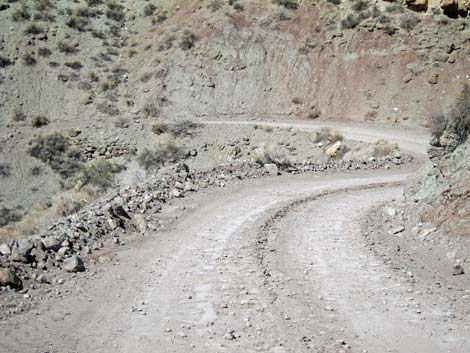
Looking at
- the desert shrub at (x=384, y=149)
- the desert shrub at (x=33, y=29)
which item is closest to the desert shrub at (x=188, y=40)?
the desert shrub at (x=33, y=29)

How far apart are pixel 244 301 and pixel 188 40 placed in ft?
102

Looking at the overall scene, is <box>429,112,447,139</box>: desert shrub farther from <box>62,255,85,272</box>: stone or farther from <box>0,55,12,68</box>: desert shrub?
<box>0,55,12,68</box>: desert shrub

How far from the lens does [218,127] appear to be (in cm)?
2978

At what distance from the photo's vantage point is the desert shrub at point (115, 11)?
138ft

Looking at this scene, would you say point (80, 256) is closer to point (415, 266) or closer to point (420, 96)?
point (415, 266)

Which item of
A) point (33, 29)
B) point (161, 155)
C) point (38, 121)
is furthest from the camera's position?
point (33, 29)

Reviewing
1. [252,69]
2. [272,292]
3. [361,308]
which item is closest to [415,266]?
[361,308]

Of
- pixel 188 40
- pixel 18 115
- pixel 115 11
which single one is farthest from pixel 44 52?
pixel 188 40

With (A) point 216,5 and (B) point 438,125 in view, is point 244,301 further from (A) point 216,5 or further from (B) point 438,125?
(A) point 216,5

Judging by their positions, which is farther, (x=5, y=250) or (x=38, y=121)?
(x=38, y=121)

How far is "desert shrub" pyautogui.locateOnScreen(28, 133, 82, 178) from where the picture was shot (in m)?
28.5

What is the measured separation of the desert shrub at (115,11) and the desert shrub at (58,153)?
52.0 ft

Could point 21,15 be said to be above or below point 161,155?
above

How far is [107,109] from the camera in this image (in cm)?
3303
